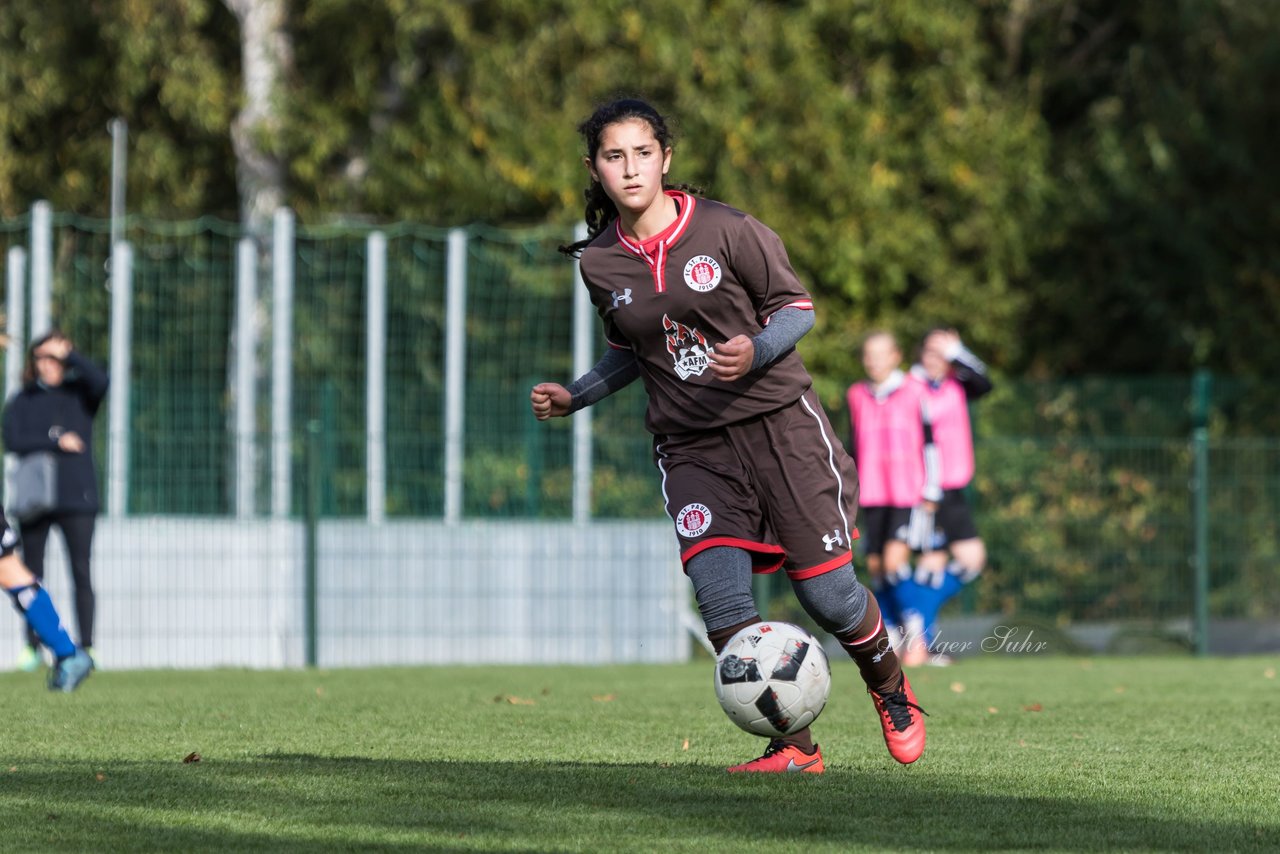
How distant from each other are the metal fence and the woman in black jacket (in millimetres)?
1583

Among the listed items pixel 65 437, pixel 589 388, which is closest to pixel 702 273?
pixel 589 388

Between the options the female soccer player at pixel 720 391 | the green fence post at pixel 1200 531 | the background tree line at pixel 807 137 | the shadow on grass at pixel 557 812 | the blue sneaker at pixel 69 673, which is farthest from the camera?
the background tree line at pixel 807 137

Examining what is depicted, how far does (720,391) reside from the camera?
243 inches

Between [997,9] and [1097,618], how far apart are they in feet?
32.9

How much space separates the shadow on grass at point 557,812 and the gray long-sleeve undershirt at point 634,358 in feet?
3.93

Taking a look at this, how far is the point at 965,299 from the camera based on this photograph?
22422mm

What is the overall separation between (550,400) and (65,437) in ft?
21.5

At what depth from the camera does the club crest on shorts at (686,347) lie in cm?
614

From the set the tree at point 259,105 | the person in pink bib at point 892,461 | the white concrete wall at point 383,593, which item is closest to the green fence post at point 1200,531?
the person in pink bib at point 892,461

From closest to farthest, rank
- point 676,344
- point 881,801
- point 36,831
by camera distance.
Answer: point 36,831
point 881,801
point 676,344

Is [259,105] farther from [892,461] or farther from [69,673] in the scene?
[69,673]

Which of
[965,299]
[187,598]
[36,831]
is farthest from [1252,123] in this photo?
[36,831]

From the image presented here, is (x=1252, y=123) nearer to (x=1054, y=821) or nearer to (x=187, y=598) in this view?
(x=187, y=598)

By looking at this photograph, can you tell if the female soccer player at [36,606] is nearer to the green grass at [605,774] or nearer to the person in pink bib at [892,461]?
the green grass at [605,774]
